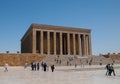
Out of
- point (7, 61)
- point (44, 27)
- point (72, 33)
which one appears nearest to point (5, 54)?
point (7, 61)

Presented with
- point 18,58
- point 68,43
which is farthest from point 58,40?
point 18,58

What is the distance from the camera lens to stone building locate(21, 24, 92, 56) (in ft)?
191

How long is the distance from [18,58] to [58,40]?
67.0 ft

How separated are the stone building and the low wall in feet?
22.7

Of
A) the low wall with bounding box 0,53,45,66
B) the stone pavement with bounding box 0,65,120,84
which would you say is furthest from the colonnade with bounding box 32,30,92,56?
the stone pavement with bounding box 0,65,120,84

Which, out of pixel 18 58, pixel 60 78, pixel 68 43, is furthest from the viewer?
pixel 68 43

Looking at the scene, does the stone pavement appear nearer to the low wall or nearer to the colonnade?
the low wall

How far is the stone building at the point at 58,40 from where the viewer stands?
58.3 m

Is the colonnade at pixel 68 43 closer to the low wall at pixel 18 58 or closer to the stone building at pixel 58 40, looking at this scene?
the stone building at pixel 58 40

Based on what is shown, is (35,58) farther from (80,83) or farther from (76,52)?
(80,83)

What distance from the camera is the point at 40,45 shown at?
2302 inches

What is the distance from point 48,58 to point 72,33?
55.4 feet

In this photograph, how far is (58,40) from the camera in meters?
66.9

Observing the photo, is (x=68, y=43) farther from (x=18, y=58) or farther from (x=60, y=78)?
(x=60, y=78)
